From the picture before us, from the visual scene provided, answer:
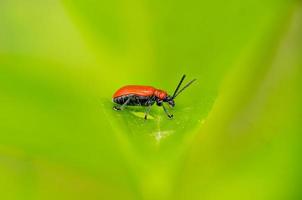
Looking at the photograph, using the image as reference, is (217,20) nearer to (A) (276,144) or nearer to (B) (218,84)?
(B) (218,84)

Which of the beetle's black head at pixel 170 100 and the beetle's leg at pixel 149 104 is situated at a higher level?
the beetle's leg at pixel 149 104

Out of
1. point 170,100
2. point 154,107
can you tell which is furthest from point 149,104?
point 170,100

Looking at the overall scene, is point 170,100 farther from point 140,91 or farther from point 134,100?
point 134,100

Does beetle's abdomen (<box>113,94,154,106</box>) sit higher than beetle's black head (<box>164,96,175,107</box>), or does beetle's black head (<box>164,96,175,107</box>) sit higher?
beetle's abdomen (<box>113,94,154,106</box>)

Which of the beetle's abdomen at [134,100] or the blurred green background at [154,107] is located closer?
the blurred green background at [154,107]

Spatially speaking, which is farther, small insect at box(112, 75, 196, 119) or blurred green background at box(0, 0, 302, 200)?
small insect at box(112, 75, 196, 119)

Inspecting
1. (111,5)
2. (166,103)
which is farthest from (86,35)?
(166,103)
